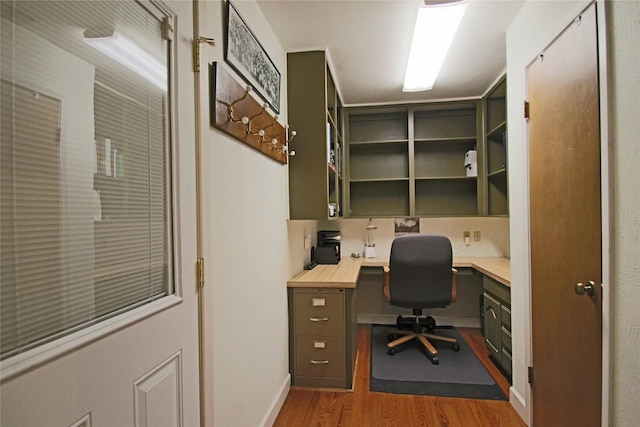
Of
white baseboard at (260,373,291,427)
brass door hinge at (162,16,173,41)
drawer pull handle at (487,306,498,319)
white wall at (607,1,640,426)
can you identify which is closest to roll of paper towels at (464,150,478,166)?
drawer pull handle at (487,306,498,319)

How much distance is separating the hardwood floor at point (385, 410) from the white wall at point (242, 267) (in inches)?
6.6

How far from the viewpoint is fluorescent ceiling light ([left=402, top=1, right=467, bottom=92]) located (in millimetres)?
1780

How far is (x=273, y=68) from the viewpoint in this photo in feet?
6.57

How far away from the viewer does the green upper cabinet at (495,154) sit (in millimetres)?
3135

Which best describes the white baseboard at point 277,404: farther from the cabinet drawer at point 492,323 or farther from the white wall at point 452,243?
the cabinet drawer at point 492,323

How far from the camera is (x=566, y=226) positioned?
1.44m

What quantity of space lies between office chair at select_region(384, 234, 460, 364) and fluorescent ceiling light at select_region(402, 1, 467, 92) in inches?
55.0

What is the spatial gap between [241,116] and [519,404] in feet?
7.89

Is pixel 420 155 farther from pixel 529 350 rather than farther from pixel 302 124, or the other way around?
pixel 529 350

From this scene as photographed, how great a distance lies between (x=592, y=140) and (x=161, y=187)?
161cm

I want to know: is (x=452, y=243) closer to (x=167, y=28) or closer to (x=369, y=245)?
(x=369, y=245)

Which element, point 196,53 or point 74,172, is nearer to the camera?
point 74,172

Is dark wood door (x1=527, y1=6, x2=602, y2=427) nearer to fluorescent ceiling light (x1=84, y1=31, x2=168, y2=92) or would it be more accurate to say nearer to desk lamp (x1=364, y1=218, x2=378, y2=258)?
fluorescent ceiling light (x1=84, y1=31, x2=168, y2=92)

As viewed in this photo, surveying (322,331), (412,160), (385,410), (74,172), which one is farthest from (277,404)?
(412,160)
